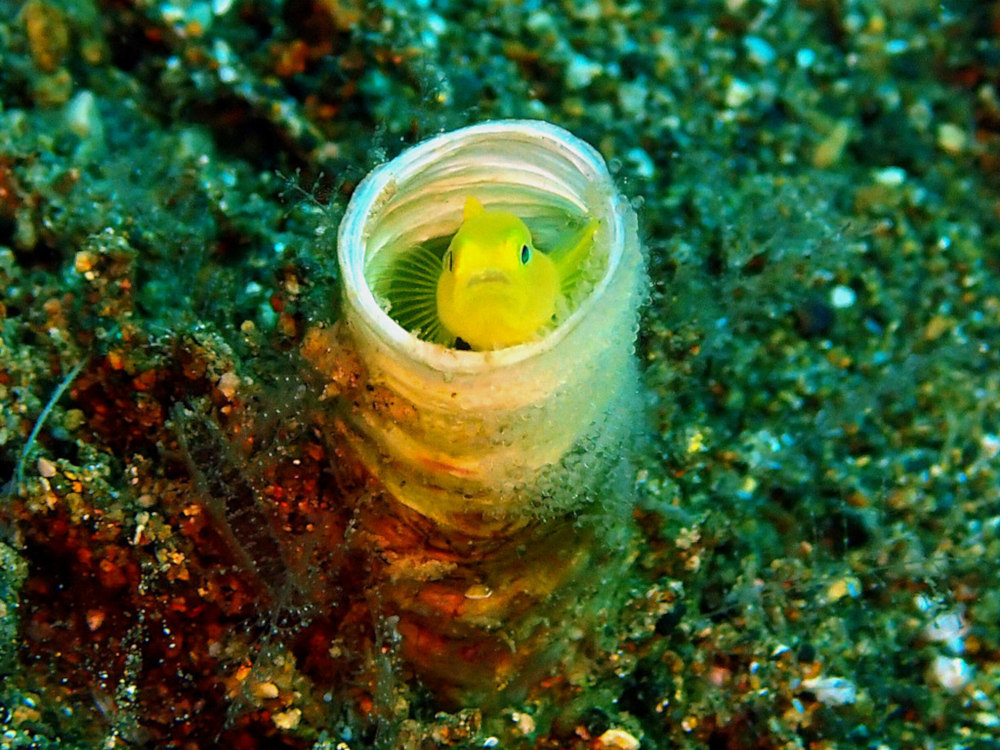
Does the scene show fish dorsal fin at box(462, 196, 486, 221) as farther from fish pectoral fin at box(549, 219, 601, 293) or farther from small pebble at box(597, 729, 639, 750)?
small pebble at box(597, 729, 639, 750)

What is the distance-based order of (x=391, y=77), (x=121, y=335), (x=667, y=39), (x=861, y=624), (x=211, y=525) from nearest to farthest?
(x=211, y=525)
(x=121, y=335)
(x=861, y=624)
(x=391, y=77)
(x=667, y=39)

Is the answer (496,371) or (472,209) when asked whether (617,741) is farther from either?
(472,209)

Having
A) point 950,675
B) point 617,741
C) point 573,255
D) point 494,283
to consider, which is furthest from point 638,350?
point 950,675

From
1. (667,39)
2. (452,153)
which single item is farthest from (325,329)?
(667,39)

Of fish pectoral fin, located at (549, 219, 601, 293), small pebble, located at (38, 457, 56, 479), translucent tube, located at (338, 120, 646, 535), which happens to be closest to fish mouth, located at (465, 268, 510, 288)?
translucent tube, located at (338, 120, 646, 535)

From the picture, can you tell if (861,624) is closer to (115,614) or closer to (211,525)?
(211,525)

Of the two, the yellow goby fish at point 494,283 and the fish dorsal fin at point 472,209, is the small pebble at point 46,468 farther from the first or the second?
the fish dorsal fin at point 472,209
